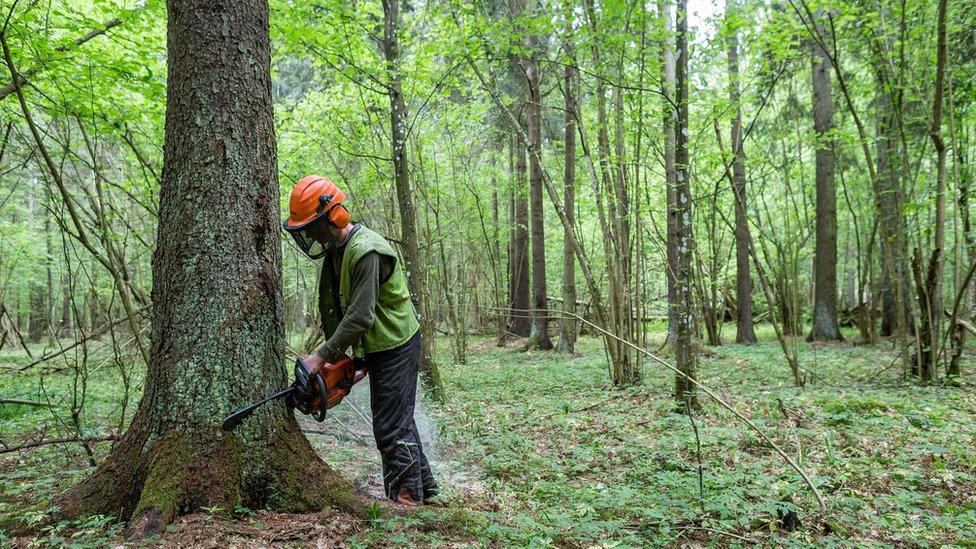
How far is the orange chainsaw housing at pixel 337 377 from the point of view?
3090 millimetres

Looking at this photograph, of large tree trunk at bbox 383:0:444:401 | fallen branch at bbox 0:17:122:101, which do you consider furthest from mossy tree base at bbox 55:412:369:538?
large tree trunk at bbox 383:0:444:401

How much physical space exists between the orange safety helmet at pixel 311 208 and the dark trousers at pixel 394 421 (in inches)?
31.0

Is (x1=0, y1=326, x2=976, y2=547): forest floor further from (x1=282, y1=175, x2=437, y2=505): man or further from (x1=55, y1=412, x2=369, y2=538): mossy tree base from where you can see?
(x1=282, y1=175, x2=437, y2=505): man

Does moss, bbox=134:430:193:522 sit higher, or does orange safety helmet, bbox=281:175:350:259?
orange safety helmet, bbox=281:175:350:259

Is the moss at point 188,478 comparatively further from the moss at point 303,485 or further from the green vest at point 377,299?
the green vest at point 377,299

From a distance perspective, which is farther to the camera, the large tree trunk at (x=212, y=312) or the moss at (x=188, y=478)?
the large tree trunk at (x=212, y=312)

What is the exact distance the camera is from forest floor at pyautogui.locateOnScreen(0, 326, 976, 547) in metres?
2.82

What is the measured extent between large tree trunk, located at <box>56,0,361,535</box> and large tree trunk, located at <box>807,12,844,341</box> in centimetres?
1260

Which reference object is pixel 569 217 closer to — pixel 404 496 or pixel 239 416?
pixel 404 496

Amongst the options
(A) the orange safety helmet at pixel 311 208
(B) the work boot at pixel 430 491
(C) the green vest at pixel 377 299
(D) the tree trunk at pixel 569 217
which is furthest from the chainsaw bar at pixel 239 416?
(D) the tree trunk at pixel 569 217

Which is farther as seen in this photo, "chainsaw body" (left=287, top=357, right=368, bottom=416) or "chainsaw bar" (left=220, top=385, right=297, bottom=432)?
"chainsaw body" (left=287, top=357, right=368, bottom=416)

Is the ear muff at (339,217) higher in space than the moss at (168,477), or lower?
higher

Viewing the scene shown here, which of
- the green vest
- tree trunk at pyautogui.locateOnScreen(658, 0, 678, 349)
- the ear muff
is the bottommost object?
the green vest

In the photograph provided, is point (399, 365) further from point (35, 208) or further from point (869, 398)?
point (35, 208)
